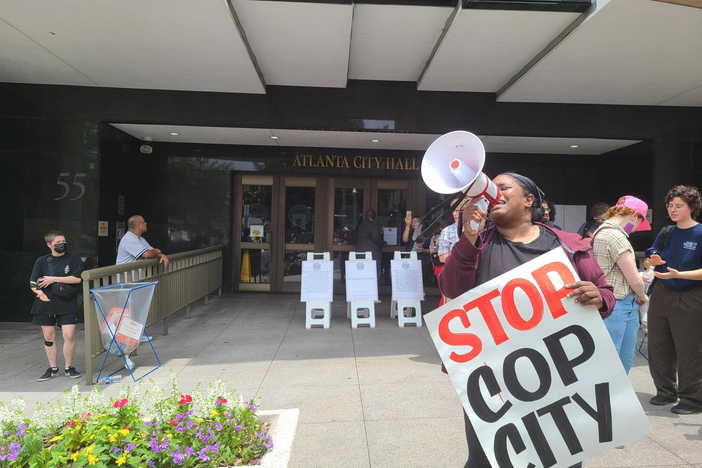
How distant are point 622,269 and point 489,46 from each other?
346 centimetres

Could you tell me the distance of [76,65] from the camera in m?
6.37

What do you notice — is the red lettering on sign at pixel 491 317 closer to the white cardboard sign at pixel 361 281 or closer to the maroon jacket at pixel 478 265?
the maroon jacket at pixel 478 265

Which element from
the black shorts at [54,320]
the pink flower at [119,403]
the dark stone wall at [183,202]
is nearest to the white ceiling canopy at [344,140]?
the dark stone wall at [183,202]

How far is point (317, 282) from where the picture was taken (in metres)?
7.31

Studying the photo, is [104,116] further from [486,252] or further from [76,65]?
[486,252]

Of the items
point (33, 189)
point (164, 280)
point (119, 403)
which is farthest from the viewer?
point (33, 189)

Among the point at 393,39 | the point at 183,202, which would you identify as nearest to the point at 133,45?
the point at 393,39

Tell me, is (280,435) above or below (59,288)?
below

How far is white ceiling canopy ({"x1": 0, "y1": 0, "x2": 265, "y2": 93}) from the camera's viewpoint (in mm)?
4730

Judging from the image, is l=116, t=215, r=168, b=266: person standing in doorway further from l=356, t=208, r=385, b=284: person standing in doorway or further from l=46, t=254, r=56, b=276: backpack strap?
l=356, t=208, r=385, b=284: person standing in doorway

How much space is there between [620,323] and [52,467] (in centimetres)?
411

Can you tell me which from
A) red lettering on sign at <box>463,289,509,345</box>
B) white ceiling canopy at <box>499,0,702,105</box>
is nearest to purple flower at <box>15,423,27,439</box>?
red lettering on sign at <box>463,289,509,345</box>

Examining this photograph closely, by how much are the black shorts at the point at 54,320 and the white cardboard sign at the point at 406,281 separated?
4580 millimetres

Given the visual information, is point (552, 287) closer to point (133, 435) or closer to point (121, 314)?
point (133, 435)
